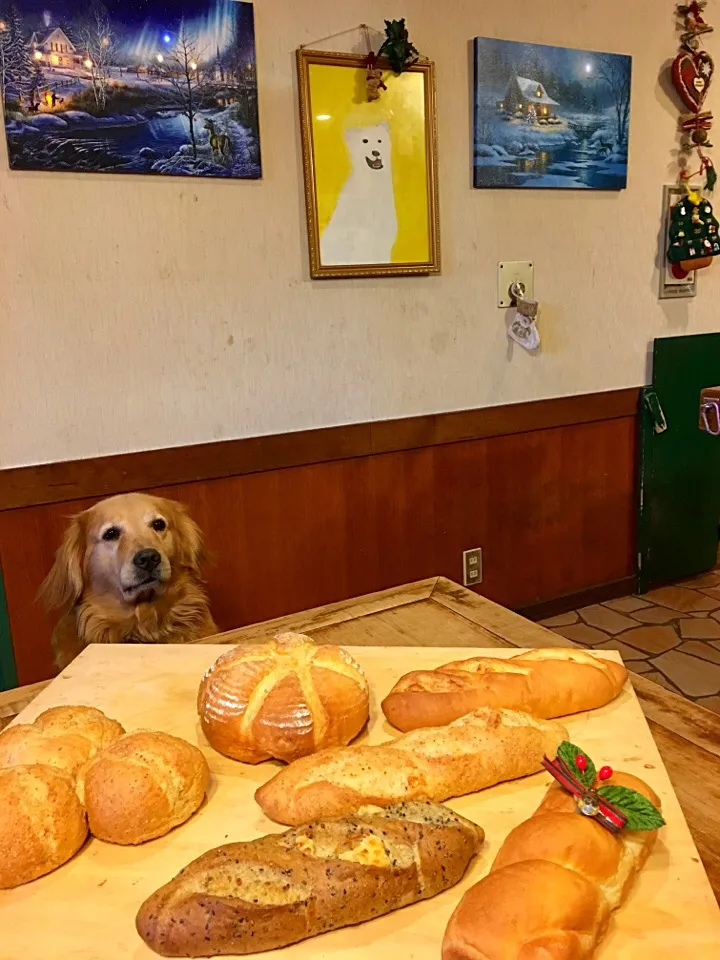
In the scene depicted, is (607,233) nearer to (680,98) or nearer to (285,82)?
(680,98)

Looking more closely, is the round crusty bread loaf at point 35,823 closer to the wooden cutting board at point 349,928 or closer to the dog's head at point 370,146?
the wooden cutting board at point 349,928

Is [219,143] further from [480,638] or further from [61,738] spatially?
[61,738]

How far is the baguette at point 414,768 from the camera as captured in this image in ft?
2.80

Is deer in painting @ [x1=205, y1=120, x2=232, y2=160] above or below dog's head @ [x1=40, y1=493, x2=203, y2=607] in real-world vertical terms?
above

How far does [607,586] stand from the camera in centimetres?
318

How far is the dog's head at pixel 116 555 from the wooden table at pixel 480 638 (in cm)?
36

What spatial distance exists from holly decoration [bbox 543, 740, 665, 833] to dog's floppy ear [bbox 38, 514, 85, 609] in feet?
4.27

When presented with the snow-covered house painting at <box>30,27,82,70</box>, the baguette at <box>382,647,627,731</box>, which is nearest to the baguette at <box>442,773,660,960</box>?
the baguette at <box>382,647,627,731</box>

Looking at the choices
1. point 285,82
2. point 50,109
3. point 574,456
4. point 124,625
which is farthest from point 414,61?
point 124,625

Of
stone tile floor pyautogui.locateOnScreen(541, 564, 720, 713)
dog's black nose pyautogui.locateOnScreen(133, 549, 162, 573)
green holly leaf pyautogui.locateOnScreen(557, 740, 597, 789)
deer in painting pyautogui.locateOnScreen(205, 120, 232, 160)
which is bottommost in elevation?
stone tile floor pyautogui.locateOnScreen(541, 564, 720, 713)

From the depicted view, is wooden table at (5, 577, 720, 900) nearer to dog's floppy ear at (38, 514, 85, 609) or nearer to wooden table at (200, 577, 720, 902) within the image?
wooden table at (200, 577, 720, 902)

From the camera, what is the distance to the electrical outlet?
111 inches

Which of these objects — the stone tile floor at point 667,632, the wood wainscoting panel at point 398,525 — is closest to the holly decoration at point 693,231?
the wood wainscoting panel at point 398,525

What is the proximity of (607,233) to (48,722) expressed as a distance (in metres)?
2.64
